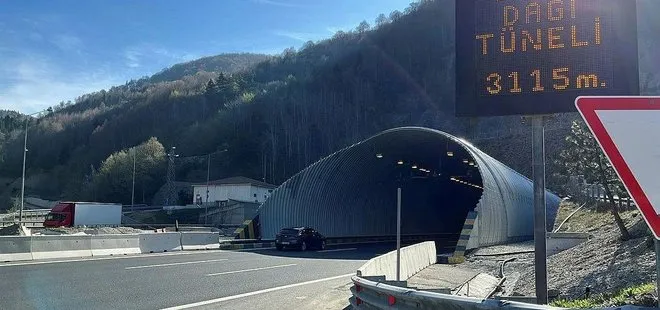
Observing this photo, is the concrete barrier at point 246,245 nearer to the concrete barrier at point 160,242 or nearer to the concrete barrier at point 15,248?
the concrete barrier at point 160,242

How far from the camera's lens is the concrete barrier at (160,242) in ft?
91.7

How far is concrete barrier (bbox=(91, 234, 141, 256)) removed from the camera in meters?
24.6

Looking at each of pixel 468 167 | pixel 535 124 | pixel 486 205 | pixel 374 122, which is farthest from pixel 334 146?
pixel 535 124

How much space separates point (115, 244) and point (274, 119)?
4944 inches

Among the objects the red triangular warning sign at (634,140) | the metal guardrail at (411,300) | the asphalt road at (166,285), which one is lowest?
the asphalt road at (166,285)

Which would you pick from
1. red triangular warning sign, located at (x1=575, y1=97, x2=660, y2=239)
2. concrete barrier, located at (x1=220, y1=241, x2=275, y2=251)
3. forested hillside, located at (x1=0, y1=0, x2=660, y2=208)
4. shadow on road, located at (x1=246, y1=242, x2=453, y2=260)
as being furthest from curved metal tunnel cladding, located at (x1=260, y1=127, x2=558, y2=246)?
forested hillside, located at (x1=0, y1=0, x2=660, y2=208)

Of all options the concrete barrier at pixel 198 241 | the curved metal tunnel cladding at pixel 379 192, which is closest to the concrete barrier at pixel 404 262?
Result: the curved metal tunnel cladding at pixel 379 192

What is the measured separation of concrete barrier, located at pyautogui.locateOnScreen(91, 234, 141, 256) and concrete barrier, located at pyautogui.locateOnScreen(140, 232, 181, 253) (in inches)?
20.2

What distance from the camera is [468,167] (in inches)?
1858

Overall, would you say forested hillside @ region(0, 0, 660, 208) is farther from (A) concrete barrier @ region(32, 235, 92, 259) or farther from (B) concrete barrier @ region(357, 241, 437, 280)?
(A) concrete barrier @ region(32, 235, 92, 259)

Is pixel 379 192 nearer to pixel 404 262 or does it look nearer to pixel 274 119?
pixel 404 262

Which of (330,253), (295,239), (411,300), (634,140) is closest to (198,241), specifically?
(295,239)

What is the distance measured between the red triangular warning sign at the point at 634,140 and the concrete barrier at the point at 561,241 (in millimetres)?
22986

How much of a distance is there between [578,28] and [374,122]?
426ft
